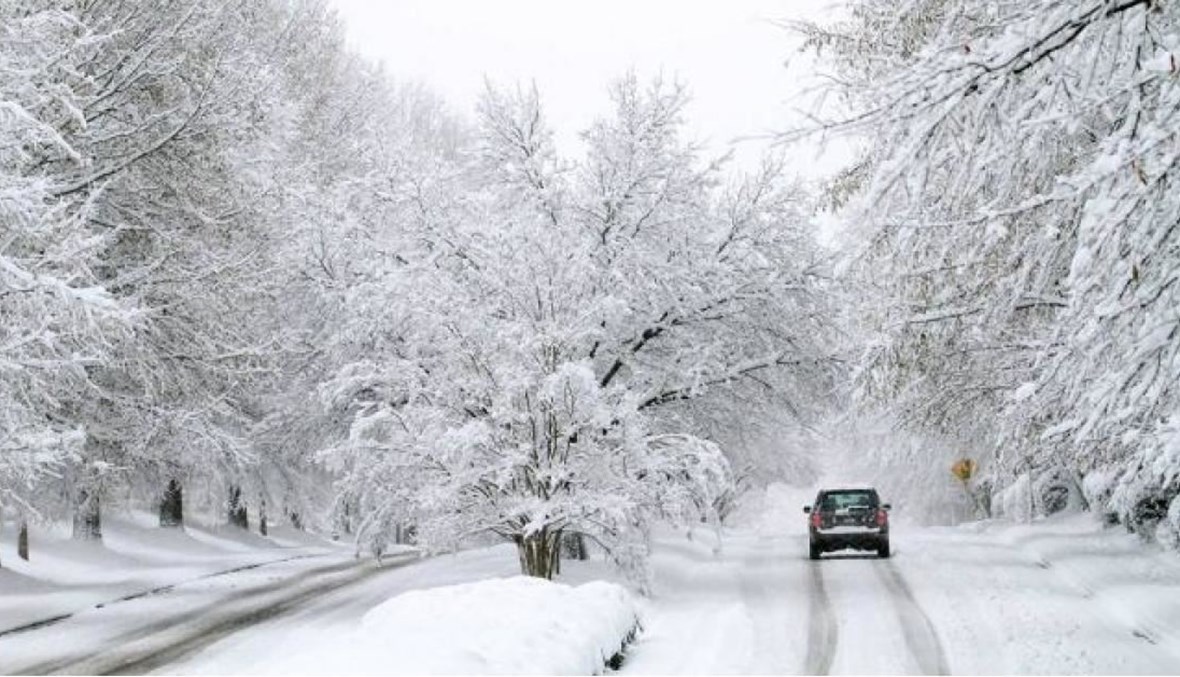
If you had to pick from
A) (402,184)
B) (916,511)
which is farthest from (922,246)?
(916,511)

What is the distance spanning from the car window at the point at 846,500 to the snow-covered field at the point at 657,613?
1109mm

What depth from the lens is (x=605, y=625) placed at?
1165 centimetres

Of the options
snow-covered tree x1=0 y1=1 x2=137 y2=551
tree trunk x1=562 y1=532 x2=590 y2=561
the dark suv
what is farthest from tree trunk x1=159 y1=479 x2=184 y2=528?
the dark suv

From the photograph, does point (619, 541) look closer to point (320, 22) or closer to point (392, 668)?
point (392, 668)

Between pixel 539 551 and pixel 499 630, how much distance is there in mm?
6710

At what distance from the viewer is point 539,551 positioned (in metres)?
16.5

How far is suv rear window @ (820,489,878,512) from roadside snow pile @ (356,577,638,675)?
12019 mm

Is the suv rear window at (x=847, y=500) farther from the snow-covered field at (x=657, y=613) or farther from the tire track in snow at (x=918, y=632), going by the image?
the tire track in snow at (x=918, y=632)

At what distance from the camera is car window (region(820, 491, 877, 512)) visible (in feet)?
79.4

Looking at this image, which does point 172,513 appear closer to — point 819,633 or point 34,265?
point 34,265

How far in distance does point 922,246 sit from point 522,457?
8.45 m

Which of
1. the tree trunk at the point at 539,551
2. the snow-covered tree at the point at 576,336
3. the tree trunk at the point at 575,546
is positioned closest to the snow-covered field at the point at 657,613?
the tree trunk at the point at 539,551

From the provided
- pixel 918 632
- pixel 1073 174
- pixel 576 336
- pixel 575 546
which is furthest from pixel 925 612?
pixel 1073 174

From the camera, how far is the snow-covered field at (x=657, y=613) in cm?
1023
